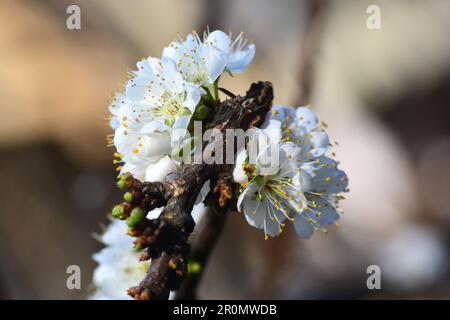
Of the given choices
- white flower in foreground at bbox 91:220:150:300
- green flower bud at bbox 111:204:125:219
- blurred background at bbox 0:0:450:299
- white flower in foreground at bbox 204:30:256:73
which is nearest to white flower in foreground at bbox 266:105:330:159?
white flower in foreground at bbox 204:30:256:73

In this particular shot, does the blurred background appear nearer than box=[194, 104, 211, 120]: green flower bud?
No

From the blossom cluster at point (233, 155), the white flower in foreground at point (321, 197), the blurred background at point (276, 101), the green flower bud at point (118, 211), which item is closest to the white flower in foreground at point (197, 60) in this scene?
the blossom cluster at point (233, 155)

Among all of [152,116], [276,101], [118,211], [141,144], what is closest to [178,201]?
[118,211]

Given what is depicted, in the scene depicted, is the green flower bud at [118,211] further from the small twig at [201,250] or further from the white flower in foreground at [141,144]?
the small twig at [201,250]

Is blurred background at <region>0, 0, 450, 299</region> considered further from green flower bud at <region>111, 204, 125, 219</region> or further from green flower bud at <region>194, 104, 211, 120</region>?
green flower bud at <region>111, 204, 125, 219</region>

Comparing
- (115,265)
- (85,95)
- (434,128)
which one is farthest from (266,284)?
(434,128)
